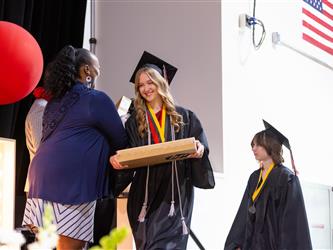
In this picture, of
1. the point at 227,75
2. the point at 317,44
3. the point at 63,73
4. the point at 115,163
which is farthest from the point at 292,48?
the point at 115,163

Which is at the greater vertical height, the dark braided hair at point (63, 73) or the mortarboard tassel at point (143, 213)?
the dark braided hair at point (63, 73)

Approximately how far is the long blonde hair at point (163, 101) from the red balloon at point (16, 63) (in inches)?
32.2

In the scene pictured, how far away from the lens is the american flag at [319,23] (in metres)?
7.02

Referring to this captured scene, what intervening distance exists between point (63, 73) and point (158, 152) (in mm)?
725

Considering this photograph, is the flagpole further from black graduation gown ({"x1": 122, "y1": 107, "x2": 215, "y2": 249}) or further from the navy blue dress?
the navy blue dress

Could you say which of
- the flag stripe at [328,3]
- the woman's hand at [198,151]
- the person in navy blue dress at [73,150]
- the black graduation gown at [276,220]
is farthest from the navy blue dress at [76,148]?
the flag stripe at [328,3]

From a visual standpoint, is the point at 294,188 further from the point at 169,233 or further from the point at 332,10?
the point at 332,10

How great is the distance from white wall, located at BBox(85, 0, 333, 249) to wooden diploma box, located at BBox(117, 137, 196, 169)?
200cm

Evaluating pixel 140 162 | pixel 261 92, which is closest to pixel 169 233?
pixel 140 162

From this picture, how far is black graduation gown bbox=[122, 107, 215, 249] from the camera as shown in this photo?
2.73m

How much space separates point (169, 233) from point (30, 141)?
144 cm

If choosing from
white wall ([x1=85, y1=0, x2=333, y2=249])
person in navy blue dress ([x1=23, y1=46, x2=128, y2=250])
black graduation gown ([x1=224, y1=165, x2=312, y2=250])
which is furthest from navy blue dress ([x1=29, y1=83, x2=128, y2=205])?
white wall ([x1=85, y1=0, x2=333, y2=249])

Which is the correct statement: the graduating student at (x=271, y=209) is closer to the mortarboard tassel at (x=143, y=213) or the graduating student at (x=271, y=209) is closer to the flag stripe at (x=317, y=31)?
the mortarboard tassel at (x=143, y=213)

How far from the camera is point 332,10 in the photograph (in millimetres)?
7531
